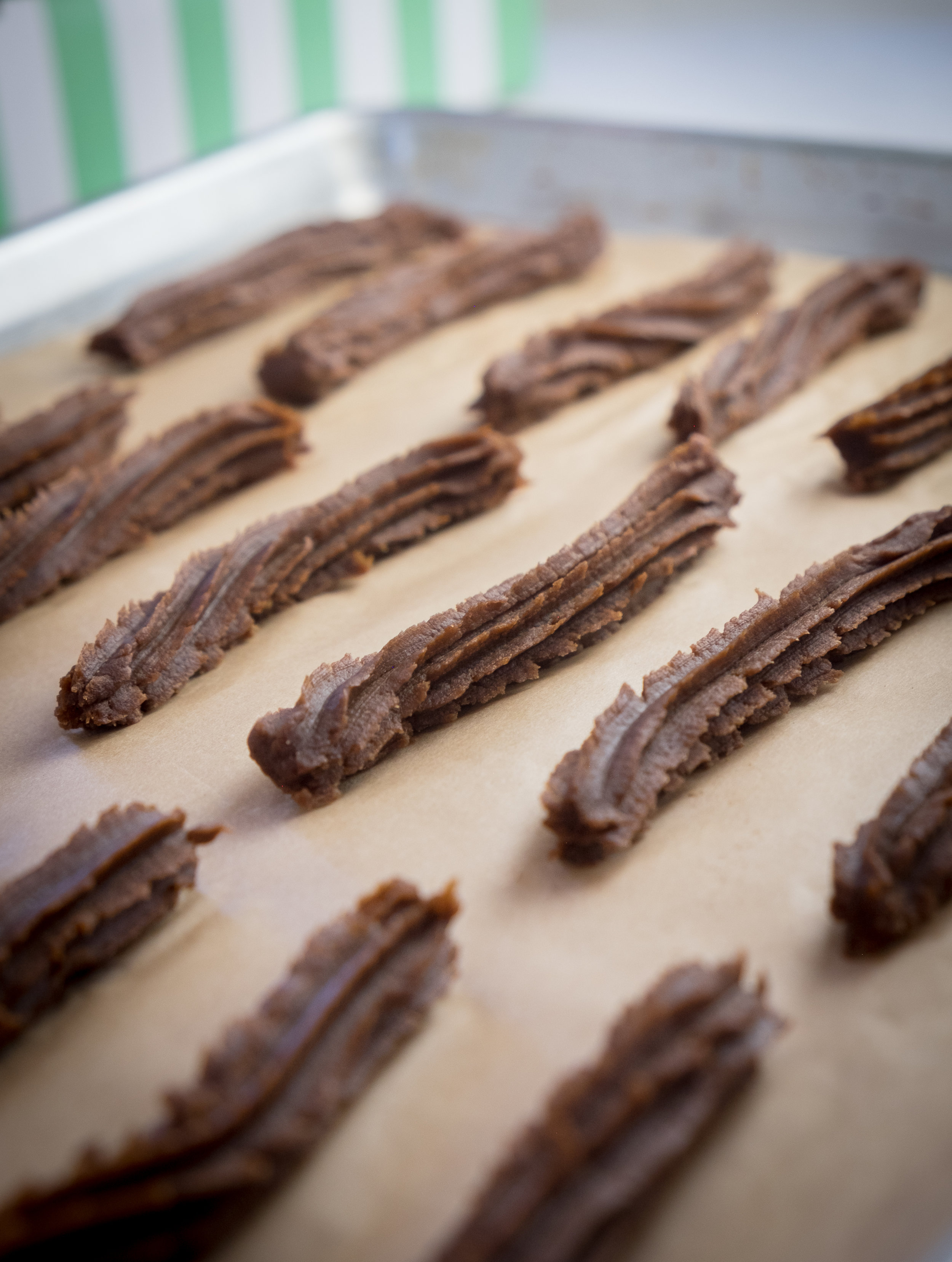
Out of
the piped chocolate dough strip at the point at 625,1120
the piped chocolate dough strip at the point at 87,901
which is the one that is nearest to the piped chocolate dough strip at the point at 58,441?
the piped chocolate dough strip at the point at 87,901

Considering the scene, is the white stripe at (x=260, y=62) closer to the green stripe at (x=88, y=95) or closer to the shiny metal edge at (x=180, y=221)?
the shiny metal edge at (x=180, y=221)

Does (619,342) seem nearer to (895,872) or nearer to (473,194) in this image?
(473,194)

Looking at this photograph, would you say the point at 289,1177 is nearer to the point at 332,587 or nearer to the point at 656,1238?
the point at 656,1238

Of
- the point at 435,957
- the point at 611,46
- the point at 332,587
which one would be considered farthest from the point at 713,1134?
the point at 611,46

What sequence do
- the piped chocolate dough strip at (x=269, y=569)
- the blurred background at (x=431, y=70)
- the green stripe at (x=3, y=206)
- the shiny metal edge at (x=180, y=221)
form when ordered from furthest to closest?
the blurred background at (x=431, y=70) < the green stripe at (x=3, y=206) < the shiny metal edge at (x=180, y=221) < the piped chocolate dough strip at (x=269, y=569)

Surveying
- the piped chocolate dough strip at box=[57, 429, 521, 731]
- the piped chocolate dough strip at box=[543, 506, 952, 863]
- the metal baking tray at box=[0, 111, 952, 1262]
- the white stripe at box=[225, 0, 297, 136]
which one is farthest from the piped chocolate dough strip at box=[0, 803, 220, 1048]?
the white stripe at box=[225, 0, 297, 136]

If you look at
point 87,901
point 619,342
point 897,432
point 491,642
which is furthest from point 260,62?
point 87,901
